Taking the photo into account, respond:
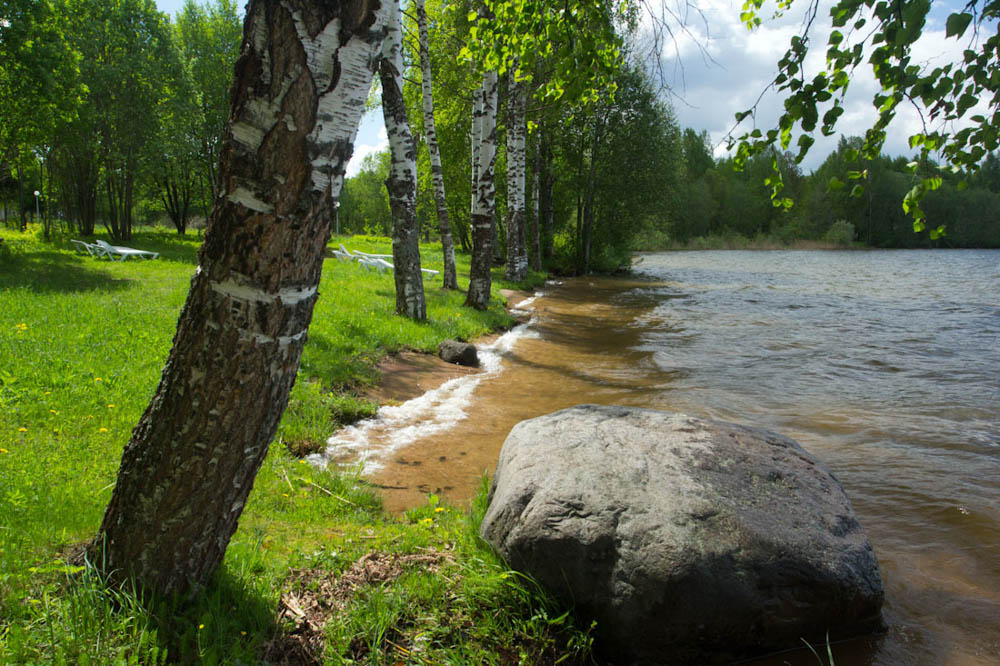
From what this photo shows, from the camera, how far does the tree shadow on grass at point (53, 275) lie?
11.7m

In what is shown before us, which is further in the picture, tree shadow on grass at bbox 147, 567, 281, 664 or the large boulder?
the large boulder

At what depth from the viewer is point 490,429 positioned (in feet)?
21.2

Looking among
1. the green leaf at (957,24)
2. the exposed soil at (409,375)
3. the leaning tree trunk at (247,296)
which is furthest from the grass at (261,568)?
the green leaf at (957,24)

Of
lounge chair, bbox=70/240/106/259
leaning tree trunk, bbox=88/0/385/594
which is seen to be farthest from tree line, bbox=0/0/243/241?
leaning tree trunk, bbox=88/0/385/594

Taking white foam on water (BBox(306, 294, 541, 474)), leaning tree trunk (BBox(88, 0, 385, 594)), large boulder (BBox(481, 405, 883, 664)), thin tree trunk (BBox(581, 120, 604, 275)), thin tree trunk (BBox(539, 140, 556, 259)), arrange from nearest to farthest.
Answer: leaning tree trunk (BBox(88, 0, 385, 594)) < large boulder (BBox(481, 405, 883, 664)) < white foam on water (BBox(306, 294, 541, 474)) < thin tree trunk (BBox(581, 120, 604, 275)) < thin tree trunk (BBox(539, 140, 556, 259))

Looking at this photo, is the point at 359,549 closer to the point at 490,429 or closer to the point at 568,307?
the point at 490,429

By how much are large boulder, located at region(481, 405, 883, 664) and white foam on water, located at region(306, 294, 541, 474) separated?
237 centimetres

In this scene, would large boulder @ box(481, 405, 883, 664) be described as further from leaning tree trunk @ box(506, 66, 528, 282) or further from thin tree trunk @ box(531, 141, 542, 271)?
thin tree trunk @ box(531, 141, 542, 271)

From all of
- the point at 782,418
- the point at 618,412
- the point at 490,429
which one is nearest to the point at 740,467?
the point at 618,412

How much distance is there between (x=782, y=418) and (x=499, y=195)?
2514 centimetres

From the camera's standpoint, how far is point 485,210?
1410 centimetres

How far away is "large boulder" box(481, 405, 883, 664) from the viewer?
2.94 meters

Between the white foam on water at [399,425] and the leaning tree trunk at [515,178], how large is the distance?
503 inches

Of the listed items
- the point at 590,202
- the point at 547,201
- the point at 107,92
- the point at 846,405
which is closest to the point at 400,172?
the point at 846,405
